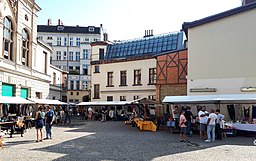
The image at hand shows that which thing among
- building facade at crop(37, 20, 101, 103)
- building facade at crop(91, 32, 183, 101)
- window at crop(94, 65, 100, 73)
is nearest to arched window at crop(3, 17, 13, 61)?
building facade at crop(91, 32, 183, 101)

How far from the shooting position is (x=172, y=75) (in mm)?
24703

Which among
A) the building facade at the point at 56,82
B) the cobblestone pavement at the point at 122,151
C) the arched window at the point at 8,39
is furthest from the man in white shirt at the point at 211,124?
the building facade at the point at 56,82

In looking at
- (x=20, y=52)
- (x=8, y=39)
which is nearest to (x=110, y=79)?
(x=20, y=52)

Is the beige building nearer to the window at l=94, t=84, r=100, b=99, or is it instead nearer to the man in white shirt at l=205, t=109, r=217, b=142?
the man in white shirt at l=205, t=109, r=217, b=142

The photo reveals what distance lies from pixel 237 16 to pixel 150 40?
1883cm

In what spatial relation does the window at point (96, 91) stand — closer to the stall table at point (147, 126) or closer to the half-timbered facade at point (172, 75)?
the half-timbered facade at point (172, 75)

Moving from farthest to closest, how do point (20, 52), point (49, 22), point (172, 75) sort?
point (49, 22) → point (172, 75) → point (20, 52)

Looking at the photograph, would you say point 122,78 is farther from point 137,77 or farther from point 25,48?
point 25,48

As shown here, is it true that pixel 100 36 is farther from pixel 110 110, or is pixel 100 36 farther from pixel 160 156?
pixel 160 156

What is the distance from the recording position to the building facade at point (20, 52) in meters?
20.0

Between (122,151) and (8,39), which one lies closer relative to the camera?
(122,151)

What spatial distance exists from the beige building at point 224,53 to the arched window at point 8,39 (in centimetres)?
1234

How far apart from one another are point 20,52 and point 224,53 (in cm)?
1452

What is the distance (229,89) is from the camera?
18375 millimetres
